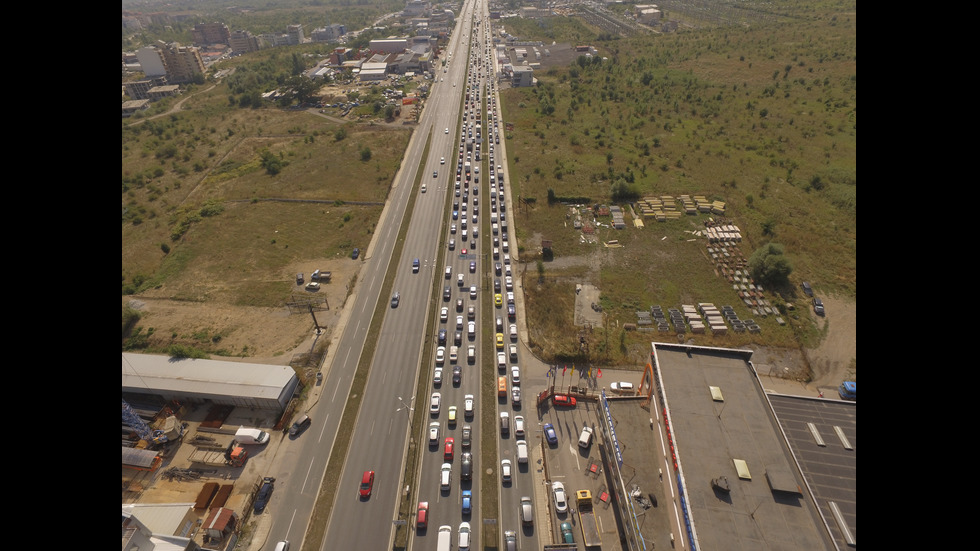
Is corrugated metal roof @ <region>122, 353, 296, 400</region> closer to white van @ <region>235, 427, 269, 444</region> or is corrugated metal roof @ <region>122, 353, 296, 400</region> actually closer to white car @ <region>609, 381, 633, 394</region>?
white van @ <region>235, 427, 269, 444</region>

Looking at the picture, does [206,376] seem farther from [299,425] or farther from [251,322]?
[299,425]

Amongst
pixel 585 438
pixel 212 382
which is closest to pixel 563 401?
pixel 585 438

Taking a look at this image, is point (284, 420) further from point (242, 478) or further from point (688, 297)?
point (688, 297)

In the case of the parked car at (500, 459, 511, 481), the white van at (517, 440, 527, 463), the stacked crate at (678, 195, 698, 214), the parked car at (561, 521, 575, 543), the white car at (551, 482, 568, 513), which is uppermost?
the stacked crate at (678, 195, 698, 214)

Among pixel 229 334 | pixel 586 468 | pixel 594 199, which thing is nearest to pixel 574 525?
pixel 586 468

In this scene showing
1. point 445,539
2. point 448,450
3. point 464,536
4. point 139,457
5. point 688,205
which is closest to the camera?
point 445,539

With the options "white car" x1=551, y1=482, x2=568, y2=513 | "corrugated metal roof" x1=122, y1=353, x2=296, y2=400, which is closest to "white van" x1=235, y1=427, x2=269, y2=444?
"corrugated metal roof" x1=122, y1=353, x2=296, y2=400
